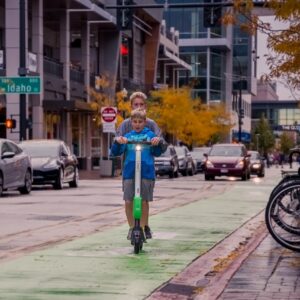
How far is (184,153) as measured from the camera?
46219 millimetres

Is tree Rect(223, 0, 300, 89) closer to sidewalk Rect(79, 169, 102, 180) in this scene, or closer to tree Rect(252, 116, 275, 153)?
sidewalk Rect(79, 169, 102, 180)

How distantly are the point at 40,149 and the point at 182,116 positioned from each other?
39.3m

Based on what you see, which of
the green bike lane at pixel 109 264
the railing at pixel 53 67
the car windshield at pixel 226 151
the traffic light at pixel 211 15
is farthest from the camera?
the railing at pixel 53 67

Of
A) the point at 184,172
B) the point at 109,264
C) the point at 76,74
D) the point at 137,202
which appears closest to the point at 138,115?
the point at 137,202

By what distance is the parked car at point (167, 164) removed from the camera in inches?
1606

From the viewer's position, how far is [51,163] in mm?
26312

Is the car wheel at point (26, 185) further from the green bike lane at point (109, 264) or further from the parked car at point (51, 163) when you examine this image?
the green bike lane at point (109, 264)

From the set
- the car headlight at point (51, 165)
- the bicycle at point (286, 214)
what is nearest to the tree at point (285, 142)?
the car headlight at point (51, 165)

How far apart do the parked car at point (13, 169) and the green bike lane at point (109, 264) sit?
27.5 feet

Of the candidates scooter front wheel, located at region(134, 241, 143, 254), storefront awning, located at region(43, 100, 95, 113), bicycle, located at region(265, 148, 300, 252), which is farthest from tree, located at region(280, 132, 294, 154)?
scooter front wheel, located at region(134, 241, 143, 254)

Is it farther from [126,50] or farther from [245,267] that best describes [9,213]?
[126,50]

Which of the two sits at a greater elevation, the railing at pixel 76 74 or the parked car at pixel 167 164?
the railing at pixel 76 74

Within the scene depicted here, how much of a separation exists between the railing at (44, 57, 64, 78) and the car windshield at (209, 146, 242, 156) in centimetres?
1067

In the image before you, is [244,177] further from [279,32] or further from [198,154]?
[279,32]
